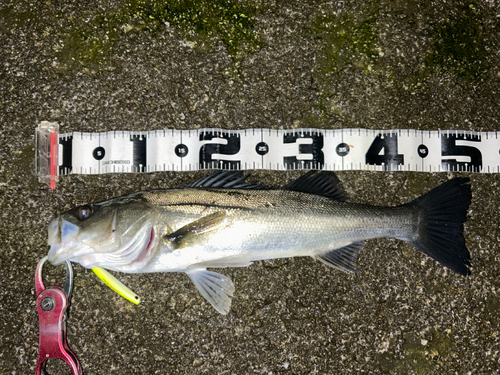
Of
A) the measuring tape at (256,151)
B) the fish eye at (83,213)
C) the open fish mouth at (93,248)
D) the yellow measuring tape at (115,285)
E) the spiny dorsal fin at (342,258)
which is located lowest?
the yellow measuring tape at (115,285)

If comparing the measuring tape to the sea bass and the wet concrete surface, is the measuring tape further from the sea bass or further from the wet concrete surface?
the sea bass

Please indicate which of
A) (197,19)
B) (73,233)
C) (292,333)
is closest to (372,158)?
(292,333)

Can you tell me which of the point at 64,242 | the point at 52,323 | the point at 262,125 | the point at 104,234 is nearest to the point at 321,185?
the point at 262,125

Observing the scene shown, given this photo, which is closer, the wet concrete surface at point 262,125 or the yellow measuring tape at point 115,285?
the yellow measuring tape at point 115,285

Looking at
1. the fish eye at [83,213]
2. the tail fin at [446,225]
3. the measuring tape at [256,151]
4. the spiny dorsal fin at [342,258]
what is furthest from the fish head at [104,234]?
the tail fin at [446,225]

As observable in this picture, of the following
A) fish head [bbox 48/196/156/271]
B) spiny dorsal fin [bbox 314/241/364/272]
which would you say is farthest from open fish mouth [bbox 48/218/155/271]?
spiny dorsal fin [bbox 314/241/364/272]

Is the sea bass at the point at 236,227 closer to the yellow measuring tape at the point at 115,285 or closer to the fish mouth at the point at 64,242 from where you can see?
the fish mouth at the point at 64,242

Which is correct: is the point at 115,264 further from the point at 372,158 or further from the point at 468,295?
the point at 468,295
